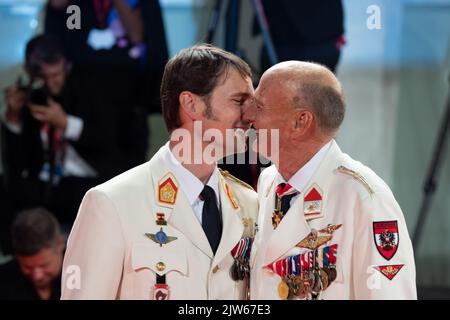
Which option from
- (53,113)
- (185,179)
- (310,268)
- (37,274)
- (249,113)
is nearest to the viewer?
(310,268)

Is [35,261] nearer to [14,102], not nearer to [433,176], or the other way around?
[14,102]

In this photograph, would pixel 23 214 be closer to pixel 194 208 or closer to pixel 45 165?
pixel 45 165

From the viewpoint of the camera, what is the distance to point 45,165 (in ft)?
16.0

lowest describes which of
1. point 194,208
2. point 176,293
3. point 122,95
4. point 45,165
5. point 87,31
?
point 176,293

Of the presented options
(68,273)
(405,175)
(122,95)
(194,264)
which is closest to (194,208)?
(194,264)

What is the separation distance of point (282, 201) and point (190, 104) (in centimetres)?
43

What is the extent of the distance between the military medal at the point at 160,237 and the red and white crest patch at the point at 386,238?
0.61 m

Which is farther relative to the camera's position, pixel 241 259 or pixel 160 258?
pixel 241 259

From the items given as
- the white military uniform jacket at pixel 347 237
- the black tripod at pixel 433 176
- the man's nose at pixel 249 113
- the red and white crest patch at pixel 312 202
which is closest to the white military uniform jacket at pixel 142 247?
the white military uniform jacket at pixel 347 237

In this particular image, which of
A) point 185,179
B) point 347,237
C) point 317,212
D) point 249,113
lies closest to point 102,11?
point 249,113

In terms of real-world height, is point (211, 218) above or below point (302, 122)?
below

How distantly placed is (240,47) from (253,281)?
2150 mm

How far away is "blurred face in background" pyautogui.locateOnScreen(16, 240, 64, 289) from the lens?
4.70 metres

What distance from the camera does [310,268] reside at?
289 cm
